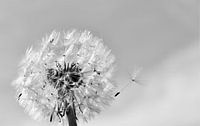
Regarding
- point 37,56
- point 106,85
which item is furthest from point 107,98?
point 37,56

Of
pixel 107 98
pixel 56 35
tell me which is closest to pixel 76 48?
pixel 56 35

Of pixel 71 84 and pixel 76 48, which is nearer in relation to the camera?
pixel 71 84

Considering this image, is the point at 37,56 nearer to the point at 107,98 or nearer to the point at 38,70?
the point at 38,70

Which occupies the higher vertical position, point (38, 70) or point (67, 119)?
point (38, 70)

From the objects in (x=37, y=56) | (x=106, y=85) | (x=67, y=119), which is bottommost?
(x=67, y=119)

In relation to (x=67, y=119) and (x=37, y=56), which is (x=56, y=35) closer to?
(x=37, y=56)

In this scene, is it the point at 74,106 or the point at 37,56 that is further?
the point at 37,56
